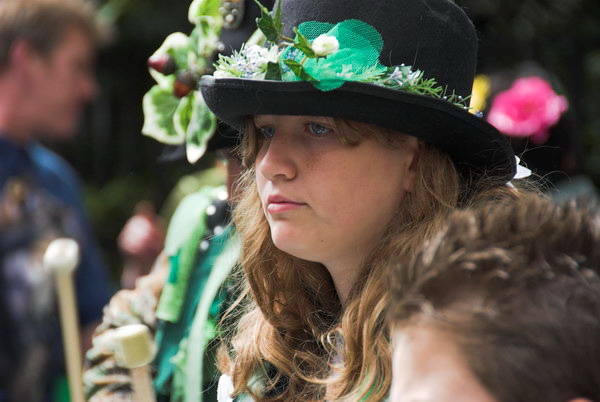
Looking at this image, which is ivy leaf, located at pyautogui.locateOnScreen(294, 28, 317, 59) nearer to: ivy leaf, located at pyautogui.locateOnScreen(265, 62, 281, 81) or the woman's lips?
ivy leaf, located at pyautogui.locateOnScreen(265, 62, 281, 81)

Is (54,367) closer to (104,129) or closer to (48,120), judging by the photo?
(48,120)

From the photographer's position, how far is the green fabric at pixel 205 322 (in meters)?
2.32

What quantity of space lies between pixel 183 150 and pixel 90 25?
1.33m

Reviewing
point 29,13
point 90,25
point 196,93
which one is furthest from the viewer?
point 90,25

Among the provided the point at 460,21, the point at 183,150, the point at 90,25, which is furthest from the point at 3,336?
the point at 460,21

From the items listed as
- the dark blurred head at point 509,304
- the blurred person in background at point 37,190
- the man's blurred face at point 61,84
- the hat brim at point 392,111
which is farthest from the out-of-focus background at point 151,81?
the dark blurred head at point 509,304

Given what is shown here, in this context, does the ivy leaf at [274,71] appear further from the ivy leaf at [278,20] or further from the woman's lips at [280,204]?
the woman's lips at [280,204]

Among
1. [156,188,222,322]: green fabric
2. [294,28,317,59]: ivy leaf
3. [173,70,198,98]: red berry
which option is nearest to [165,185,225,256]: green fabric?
[156,188,222,322]: green fabric

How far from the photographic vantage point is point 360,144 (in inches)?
66.7

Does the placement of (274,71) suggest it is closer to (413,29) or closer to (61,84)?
(413,29)

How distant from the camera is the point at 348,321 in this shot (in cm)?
170

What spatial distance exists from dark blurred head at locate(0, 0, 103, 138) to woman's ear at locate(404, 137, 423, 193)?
2.08 m

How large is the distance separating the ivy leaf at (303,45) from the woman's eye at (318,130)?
0.14m

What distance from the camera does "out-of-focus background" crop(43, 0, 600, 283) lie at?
17.7 feet
